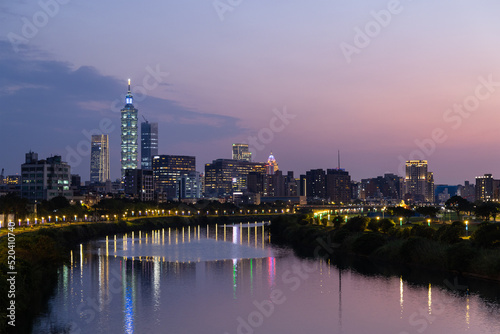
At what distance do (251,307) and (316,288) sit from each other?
453 inches

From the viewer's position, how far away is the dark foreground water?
44.7 meters

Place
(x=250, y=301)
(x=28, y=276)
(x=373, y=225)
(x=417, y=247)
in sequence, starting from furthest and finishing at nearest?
(x=373, y=225)
(x=417, y=247)
(x=250, y=301)
(x=28, y=276)

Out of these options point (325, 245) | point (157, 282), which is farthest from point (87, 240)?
point (157, 282)

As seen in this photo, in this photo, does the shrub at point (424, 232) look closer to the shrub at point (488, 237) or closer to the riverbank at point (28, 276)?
the shrub at point (488, 237)

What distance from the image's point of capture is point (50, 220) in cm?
13712

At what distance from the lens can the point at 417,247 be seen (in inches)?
2830

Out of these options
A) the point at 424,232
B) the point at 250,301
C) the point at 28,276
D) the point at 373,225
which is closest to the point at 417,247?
the point at 424,232

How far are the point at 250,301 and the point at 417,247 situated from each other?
27573mm

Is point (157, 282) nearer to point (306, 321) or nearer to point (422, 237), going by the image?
point (306, 321)

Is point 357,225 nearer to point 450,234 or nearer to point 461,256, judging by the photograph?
point 450,234

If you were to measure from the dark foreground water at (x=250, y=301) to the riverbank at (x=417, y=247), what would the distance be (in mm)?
4746

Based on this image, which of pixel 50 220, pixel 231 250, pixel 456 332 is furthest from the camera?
pixel 50 220

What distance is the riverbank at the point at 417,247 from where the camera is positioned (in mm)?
62156

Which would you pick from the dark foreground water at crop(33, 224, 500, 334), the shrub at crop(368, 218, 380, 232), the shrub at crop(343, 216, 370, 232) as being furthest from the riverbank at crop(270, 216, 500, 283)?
the dark foreground water at crop(33, 224, 500, 334)
